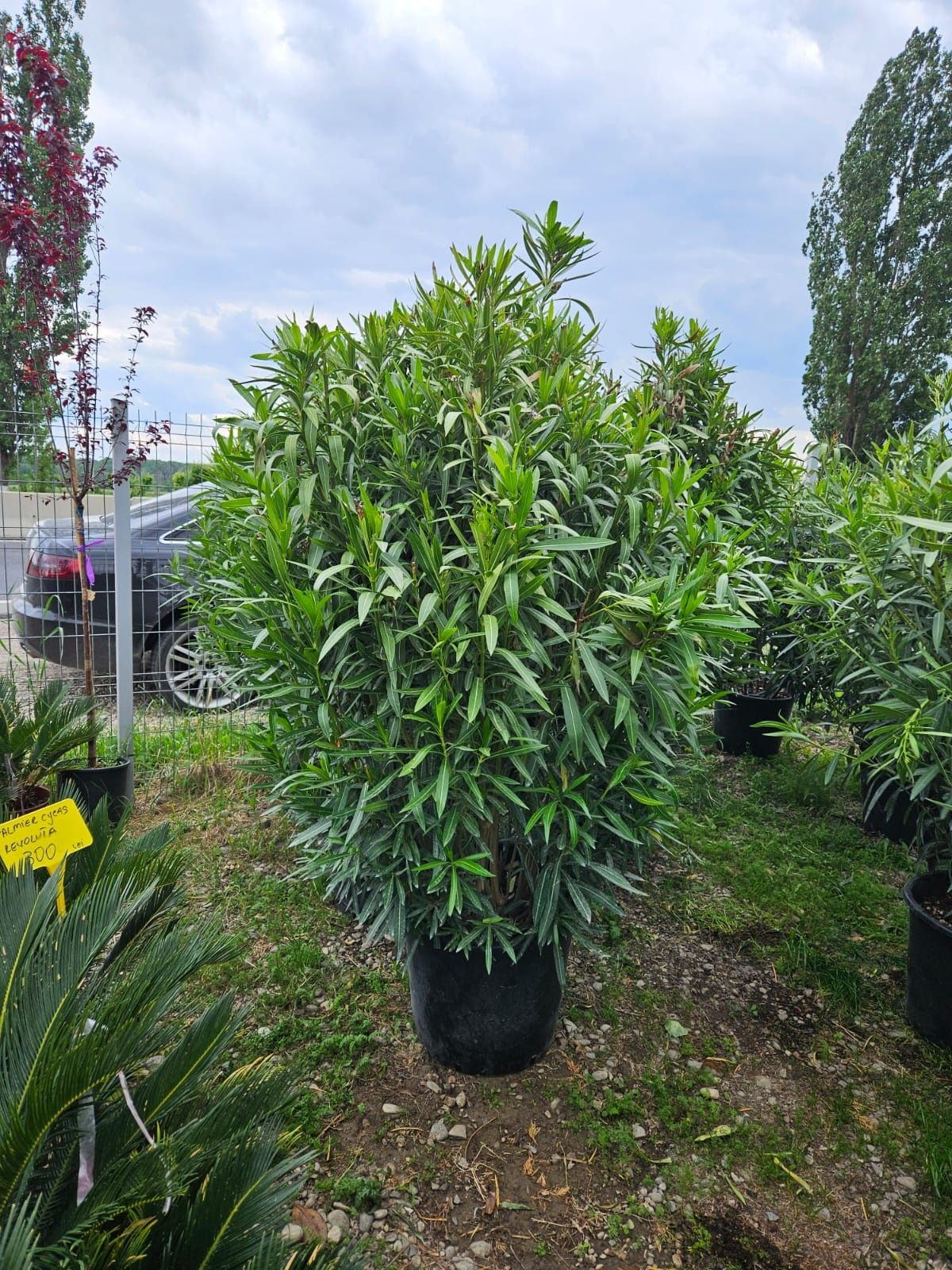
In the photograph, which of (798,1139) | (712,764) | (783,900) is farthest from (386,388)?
(712,764)

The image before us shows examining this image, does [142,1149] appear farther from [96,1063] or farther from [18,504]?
[18,504]

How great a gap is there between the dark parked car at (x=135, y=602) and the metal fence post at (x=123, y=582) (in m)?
0.41

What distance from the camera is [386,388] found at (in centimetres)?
178

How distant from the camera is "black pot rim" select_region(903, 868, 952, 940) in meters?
2.26

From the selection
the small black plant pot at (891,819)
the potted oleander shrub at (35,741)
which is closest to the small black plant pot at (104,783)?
the potted oleander shrub at (35,741)

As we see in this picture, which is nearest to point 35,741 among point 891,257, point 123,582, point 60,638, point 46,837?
point 123,582

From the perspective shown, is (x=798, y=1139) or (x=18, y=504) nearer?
(x=798, y=1139)

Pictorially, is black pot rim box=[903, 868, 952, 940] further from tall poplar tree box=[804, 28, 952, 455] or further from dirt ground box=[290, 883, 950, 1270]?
tall poplar tree box=[804, 28, 952, 455]

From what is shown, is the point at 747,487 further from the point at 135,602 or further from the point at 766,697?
the point at 135,602

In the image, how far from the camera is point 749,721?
15.8 ft

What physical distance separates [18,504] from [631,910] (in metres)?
4.21

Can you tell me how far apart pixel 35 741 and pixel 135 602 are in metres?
1.85

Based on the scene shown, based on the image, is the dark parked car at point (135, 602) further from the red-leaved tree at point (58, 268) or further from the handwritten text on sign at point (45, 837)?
the handwritten text on sign at point (45, 837)

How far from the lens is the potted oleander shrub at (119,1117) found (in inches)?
38.8
